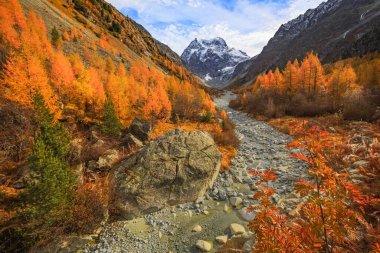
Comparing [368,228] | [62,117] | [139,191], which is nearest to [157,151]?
[139,191]

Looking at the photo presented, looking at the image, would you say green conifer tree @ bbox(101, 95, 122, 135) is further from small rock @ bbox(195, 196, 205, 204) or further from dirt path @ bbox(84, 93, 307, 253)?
small rock @ bbox(195, 196, 205, 204)

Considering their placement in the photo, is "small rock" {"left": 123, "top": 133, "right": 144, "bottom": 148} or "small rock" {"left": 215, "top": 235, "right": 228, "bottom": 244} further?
"small rock" {"left": 123, "top": 133, "right": 144, "bottom": 148}

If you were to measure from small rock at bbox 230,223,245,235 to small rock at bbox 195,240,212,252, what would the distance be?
1.24 metres

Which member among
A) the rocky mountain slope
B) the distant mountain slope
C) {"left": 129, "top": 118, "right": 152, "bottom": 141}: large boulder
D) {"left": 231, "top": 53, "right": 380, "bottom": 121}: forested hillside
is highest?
the rocky mountain slope

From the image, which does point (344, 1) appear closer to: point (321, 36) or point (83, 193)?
point (321, 36)

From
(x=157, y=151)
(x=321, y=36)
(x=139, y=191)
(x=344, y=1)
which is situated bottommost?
(x=139, y=191)

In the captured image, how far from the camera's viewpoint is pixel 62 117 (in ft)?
59.4

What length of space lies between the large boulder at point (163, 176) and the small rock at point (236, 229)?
3.08 m

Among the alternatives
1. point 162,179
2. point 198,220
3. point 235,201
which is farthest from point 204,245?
point 162,179

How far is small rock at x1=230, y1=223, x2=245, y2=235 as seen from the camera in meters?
8.29

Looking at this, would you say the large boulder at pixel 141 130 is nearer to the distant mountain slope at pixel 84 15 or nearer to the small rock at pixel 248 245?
the small rock at pixel 248 245

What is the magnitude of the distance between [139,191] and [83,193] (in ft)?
8.98

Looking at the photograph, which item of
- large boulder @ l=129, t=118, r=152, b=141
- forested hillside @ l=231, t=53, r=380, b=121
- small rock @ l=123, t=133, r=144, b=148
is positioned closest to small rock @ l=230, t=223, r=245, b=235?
small rock @ l=123, t=133, r=144, b=148

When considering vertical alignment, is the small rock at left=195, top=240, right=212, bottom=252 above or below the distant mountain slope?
below
